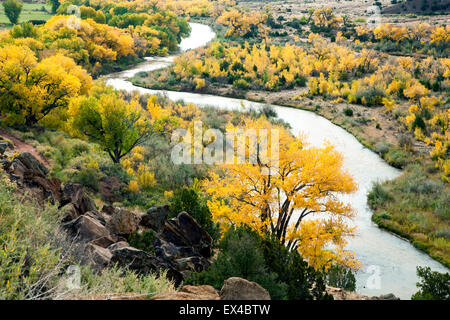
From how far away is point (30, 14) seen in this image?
4060 inches

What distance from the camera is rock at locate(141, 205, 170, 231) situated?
19625 mm

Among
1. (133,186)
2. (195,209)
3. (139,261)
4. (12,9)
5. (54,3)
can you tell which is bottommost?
(133,186)

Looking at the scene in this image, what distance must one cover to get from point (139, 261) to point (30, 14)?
112m

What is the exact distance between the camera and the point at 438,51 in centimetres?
6141

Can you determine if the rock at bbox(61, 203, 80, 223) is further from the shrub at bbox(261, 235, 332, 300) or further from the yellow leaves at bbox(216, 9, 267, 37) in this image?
the yellow leaves at bbox(216, 9, 267, 37)

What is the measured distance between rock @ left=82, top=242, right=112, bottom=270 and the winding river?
1314cm

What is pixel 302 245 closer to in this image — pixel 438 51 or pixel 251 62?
pixel 251 62

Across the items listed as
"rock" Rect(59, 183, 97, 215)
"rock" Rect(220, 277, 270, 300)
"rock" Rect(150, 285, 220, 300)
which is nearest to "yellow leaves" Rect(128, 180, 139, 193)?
"rock" Rect(59, 183, 97, 215)

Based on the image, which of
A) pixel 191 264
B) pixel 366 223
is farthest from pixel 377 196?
pixel 191 264

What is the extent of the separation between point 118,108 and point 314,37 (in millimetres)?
59978

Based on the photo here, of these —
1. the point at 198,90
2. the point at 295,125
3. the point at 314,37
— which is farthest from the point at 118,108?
the point at 314,37

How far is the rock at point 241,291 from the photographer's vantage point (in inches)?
362

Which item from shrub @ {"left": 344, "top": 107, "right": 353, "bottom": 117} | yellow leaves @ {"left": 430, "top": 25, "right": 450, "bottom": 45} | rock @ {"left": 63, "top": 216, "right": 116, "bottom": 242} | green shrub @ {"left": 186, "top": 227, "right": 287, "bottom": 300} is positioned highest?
green shrub @ {"left": 186, "top": 227, "right": 287, "bottom": 300}

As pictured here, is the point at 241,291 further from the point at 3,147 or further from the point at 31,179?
the point at 3,147
